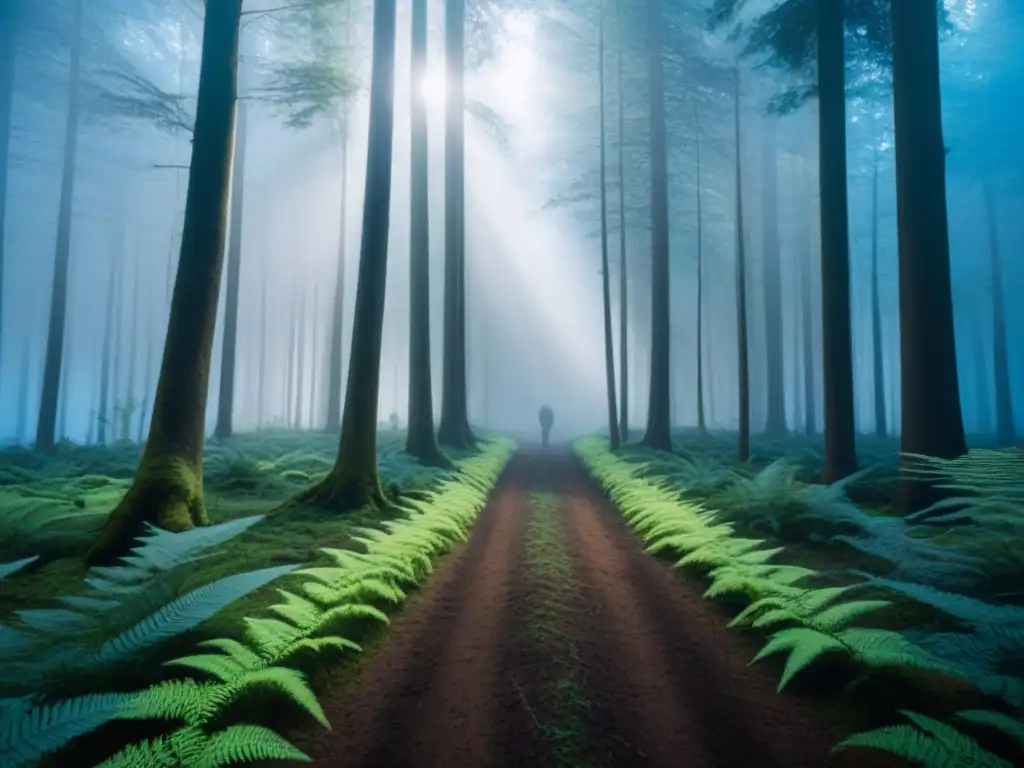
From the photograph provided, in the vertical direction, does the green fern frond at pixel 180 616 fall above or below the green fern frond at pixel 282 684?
above

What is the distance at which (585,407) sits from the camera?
8200 centimetres

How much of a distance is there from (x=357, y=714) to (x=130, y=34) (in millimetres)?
29006

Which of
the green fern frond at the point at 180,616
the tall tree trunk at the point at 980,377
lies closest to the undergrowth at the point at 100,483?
the green fern frond at the point at 180,616

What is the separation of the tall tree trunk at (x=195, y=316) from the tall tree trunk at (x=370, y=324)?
2.22 meters

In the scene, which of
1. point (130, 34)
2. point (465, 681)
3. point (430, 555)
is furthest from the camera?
point (130, 34)

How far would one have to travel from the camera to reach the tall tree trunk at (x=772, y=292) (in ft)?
79.2

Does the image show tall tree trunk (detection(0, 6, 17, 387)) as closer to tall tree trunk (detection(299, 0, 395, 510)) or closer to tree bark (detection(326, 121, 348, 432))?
tree bark (detection(326, 121, 348, 432))

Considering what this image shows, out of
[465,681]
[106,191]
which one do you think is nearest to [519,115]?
[465,681]

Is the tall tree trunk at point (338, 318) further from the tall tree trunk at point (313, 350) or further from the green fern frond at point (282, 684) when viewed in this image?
the green fern frond at point (282, 684)

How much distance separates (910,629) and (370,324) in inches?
314

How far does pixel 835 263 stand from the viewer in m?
8.75

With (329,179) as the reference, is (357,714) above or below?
below

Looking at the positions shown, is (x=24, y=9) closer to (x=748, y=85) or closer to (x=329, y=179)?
(x=329, y=179)

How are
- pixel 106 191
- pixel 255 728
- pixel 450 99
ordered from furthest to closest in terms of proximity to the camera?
pixel 106 191 < pixel 450 99 < pixel 255 728
